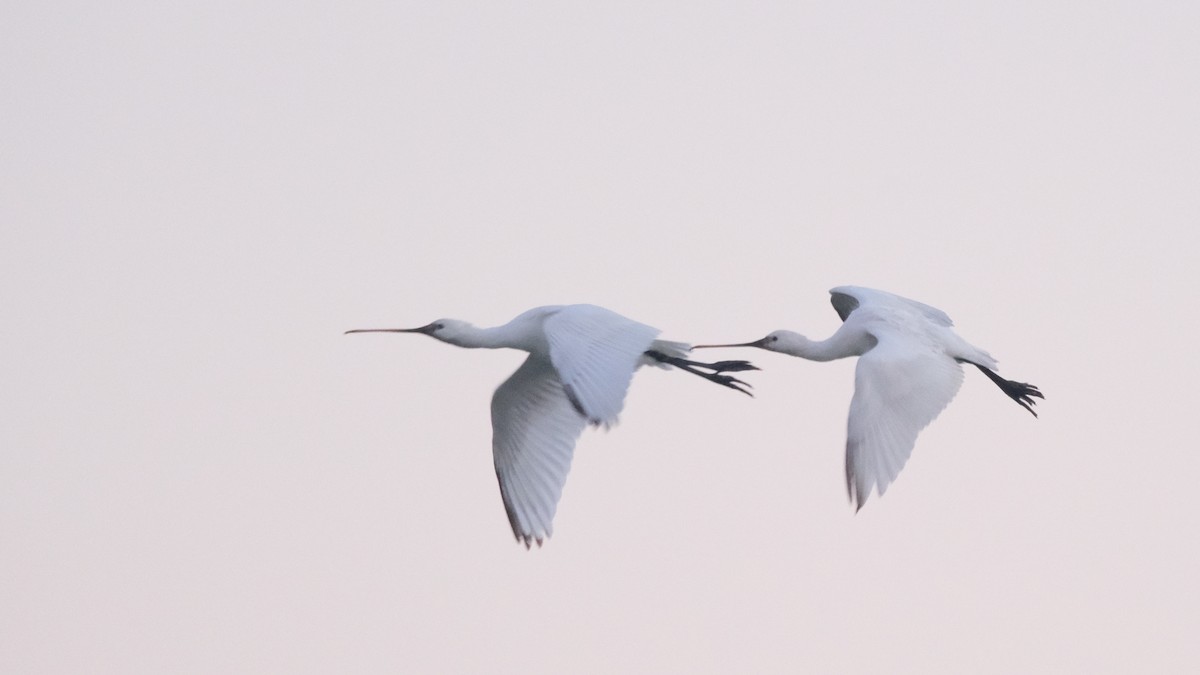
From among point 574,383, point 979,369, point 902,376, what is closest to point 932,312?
point 979,369

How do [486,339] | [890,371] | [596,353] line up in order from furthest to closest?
[486,339]
[890,371]
[596,353]

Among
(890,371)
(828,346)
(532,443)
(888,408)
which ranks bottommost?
(532,443)

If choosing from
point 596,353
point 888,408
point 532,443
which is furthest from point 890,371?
point 532,443

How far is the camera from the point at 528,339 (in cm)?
1883

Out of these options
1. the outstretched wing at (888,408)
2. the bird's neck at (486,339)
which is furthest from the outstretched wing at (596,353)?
the outstretched wing at (888,408)

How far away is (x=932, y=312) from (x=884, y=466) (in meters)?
3.54

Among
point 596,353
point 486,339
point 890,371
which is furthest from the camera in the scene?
point 486,339

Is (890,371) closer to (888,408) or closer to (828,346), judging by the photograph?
(888,408)

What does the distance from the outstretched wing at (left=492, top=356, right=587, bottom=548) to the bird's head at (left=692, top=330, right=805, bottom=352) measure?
1289mm

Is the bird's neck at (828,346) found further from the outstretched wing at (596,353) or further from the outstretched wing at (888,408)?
the outstretched wing at (596,353)

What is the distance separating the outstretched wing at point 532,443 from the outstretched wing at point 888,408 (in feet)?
9.64

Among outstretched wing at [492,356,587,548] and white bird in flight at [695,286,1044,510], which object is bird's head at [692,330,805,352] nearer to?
white bird in flight at [695,286,1044,510]

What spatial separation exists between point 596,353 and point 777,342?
3.47 metres

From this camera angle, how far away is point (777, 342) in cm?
2000
